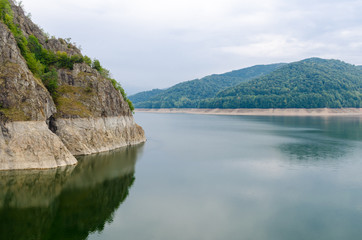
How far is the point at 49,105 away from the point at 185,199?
86.7 feet

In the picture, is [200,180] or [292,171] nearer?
[200,180]

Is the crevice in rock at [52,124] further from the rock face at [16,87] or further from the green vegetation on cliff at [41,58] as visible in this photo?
the green vegetation on cliff at [41,58]

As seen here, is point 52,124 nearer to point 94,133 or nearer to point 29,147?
point 94,133

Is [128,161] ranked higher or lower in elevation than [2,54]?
lower

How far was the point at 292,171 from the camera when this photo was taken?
129 feet

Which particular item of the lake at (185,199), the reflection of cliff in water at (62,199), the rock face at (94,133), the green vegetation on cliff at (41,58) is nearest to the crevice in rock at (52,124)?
the rock face at (94,133)

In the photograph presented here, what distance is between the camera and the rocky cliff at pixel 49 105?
1347 inches

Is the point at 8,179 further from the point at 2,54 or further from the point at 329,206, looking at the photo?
the point at 329,206

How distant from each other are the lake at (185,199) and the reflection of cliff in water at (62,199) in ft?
0.22

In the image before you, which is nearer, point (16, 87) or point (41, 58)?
point (16, 87)

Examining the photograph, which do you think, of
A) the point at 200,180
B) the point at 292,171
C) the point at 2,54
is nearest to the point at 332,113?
the point at 292,171

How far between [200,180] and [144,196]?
28.2 ft

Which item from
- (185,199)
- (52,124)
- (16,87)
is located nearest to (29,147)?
(16,87)

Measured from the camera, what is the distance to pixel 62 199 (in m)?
26.2
